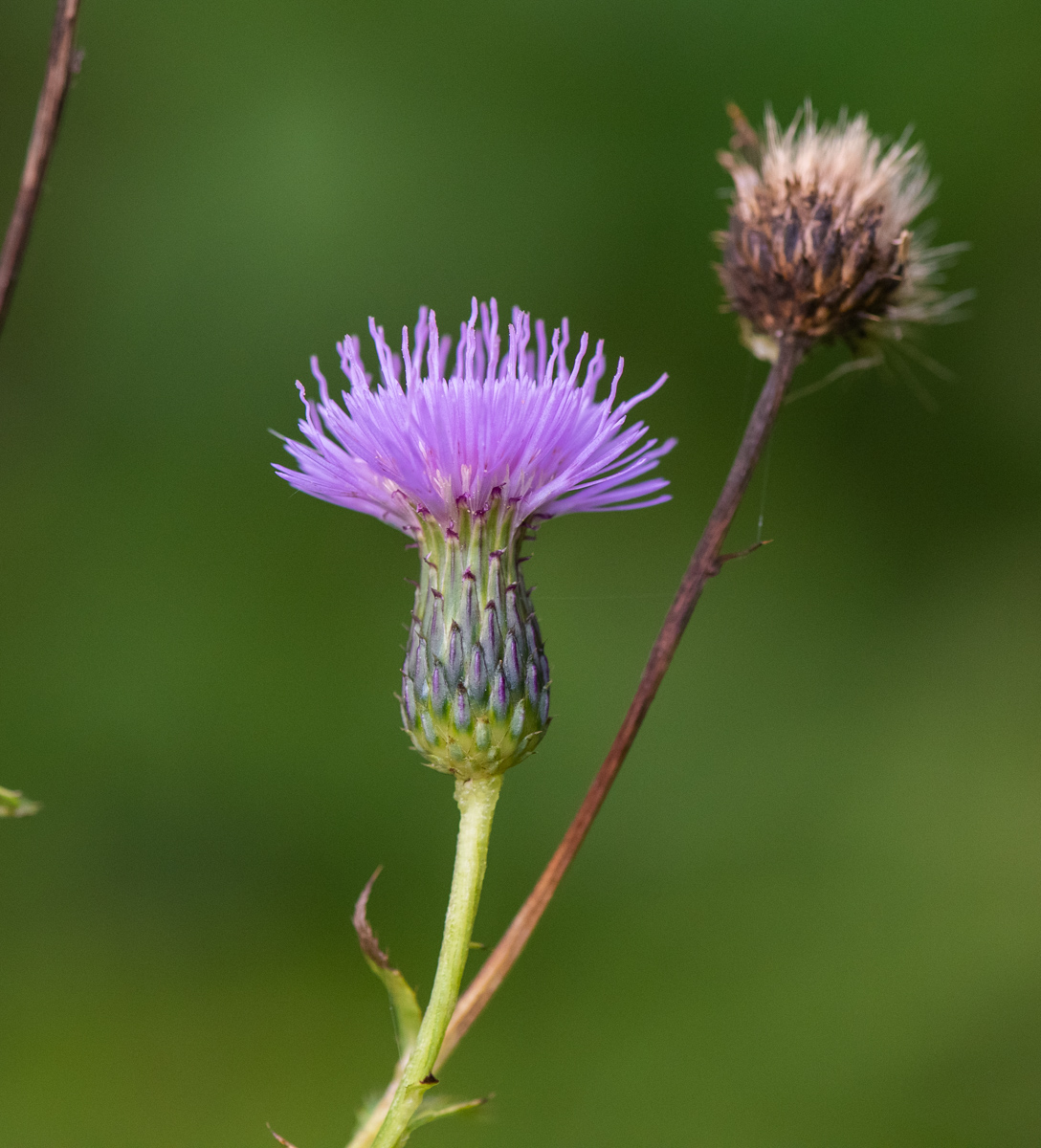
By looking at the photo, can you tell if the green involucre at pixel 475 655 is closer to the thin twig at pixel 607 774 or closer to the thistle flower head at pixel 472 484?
the thistle flower head at pixel 472 484

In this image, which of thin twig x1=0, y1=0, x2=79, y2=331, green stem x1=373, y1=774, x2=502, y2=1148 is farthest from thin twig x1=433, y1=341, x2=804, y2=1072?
thin twig x1=0, y1=0, x2=79, y2=331

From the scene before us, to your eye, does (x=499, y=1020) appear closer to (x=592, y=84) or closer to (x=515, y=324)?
(x=515, y=324)

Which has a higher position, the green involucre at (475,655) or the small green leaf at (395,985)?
the green involucre at (475,655)

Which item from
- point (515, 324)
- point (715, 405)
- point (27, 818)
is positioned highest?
point (715, 405)

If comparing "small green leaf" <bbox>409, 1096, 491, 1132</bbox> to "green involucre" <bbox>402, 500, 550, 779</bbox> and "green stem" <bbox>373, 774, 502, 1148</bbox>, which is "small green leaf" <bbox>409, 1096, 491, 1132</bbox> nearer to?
"green stem" <bbox>373, 774, 502, 1148</bbox>

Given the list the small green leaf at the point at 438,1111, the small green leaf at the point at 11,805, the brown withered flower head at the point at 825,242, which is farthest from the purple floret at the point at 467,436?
the small green leaf at the point at 438,1111

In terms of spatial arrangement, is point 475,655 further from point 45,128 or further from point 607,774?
point 45,128

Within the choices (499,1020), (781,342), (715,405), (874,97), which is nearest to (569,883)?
(499,1020)
